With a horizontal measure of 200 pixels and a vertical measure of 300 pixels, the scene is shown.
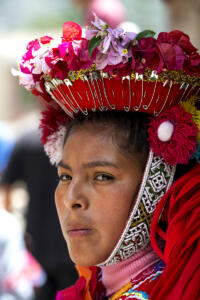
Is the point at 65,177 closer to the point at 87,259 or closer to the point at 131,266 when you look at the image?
the point at 87,259

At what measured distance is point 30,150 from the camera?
16.3 feet

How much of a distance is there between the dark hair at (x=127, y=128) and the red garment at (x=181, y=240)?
0.26 metres

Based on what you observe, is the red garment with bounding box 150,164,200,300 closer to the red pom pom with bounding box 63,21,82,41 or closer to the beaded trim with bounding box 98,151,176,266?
the beaded trim with bounding box 98,151,176,266

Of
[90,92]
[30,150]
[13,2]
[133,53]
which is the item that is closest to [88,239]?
[90,92]

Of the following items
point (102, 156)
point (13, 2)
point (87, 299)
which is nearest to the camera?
point (102, 156)

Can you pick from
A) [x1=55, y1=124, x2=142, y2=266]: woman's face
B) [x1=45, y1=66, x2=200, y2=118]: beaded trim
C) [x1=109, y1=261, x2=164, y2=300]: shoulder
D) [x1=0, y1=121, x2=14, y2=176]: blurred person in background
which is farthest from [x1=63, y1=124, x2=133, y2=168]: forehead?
[x1=0, y1=121, x2=14, y2=176]: blurred person in background

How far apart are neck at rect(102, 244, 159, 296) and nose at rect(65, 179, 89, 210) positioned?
0.34 m

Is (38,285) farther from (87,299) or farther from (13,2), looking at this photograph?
(13,2)

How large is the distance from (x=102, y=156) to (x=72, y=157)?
0.57 feet

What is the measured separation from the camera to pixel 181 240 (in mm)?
2061

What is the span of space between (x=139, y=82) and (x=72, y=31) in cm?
38

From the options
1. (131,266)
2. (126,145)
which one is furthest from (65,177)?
(131,266)

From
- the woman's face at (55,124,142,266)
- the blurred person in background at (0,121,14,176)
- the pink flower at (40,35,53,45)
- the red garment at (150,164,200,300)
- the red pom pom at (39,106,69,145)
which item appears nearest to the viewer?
the red garment at (150,164,200,300)

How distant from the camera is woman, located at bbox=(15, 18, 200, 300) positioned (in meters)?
2.20
